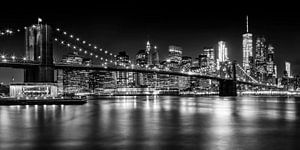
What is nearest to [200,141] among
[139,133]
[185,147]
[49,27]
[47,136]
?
[185,147]

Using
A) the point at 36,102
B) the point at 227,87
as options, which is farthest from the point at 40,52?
the point at 227,87

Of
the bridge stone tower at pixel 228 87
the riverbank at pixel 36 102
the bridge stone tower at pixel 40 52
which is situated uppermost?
the bridge stone tower at pixel 40 52

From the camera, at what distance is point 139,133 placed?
15.6 meters

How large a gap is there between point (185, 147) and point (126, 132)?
171 inches

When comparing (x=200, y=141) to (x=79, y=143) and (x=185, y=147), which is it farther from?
(x=79, y=143)

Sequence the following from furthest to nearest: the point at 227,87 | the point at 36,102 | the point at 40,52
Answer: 1. the point at 227,87
2. the point at 40,52
3. the point at 36,102

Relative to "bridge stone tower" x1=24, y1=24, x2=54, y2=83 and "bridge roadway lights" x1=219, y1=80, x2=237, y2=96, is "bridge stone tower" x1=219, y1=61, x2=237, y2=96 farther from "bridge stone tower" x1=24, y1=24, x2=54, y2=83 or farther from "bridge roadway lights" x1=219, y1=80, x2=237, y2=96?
"bridge stone tower" x1=24, y1=24, x2=54, y2=83

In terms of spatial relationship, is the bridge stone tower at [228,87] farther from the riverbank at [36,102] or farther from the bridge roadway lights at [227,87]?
the riverbank at [36,102]

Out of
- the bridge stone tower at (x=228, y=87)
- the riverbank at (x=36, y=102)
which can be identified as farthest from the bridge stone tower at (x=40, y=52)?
the bridge stone tower at (x=228, y=87)

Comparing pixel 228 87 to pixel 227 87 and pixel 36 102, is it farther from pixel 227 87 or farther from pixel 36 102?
pixel 36 102

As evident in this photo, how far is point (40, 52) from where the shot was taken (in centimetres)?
4328

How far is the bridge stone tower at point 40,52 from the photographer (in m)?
40.8

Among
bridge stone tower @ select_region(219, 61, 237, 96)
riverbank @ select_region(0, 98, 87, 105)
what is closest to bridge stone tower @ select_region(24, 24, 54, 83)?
riverbank @ select_region(0, 98, 87, 105)

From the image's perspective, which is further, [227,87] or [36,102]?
[227,87]
